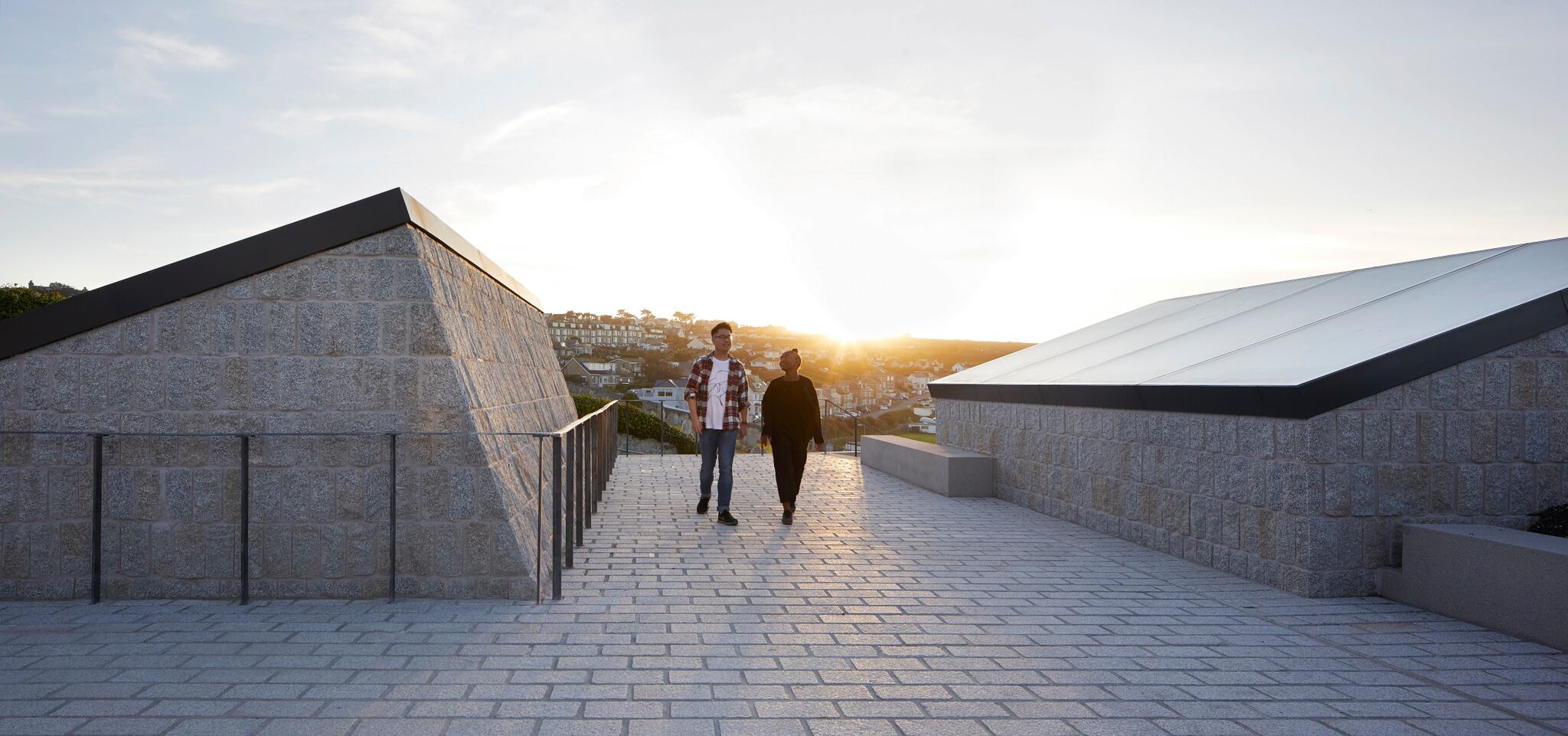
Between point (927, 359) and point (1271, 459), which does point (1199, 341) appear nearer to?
point (1271, 459)

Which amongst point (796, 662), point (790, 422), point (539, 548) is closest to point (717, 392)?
point (790, 422)

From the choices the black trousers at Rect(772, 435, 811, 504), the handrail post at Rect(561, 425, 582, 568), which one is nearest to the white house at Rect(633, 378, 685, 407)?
the black trousers at Rect(772, 435, 811, 504)

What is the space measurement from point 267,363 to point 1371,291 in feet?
28.0

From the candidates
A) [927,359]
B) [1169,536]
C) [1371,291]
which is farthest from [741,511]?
[927,359]

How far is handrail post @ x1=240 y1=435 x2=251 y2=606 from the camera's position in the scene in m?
5.26

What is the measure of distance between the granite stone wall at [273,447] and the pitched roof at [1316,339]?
4913mm

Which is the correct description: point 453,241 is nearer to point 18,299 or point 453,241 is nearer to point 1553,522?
point 1553,522

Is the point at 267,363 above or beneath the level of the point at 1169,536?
above

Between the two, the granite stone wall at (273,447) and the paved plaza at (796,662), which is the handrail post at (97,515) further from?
the paved plaza at (796,662)

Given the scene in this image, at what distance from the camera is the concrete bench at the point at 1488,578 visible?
4836mm

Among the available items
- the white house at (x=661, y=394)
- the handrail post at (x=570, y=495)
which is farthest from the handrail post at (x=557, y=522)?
the white house at (x=661, y=394)

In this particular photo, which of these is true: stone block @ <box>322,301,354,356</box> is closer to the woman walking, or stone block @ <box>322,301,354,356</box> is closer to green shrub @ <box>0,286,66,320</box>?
the woman walking

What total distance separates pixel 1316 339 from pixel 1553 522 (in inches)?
73.9

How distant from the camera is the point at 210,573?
5414mm
